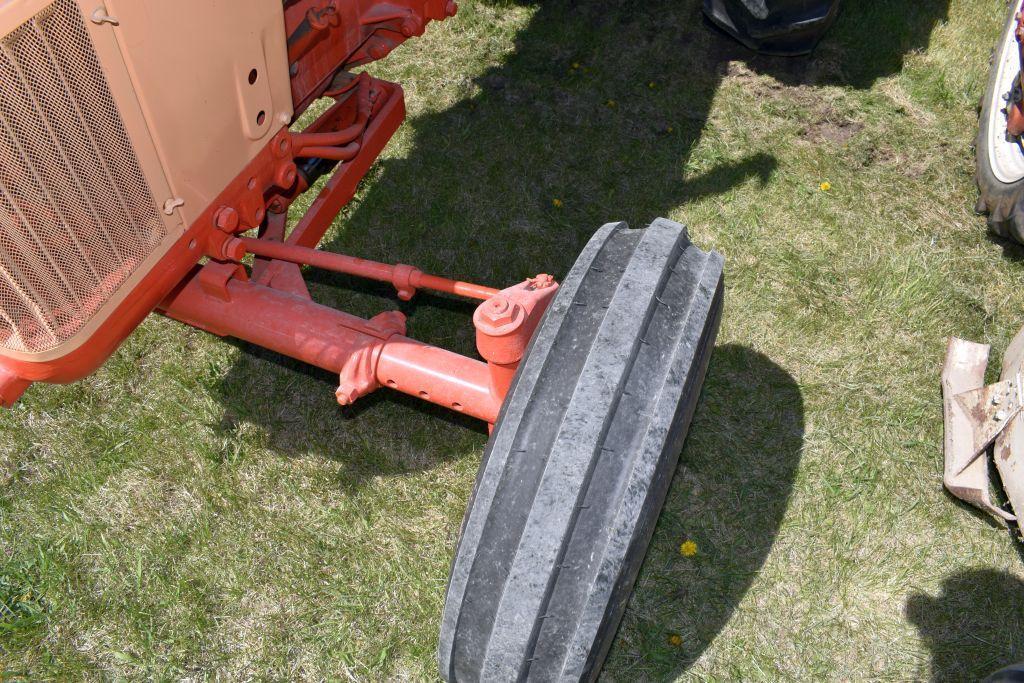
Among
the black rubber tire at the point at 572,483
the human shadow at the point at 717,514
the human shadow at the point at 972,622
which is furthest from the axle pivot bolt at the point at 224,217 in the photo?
the human shadow at the point at 972,622

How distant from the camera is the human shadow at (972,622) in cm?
240

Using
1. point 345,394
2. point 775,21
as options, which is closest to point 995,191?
point 775,21

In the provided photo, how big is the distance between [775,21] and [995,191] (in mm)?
1228

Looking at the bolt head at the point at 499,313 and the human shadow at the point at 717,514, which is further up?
the bolt head at the point at 499,313

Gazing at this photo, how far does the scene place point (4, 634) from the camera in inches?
96.9

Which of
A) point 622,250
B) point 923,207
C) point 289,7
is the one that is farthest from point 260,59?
point 923,207

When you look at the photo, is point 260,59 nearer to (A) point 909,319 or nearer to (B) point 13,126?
(B) point 13,126

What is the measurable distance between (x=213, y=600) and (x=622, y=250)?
5.39 feet

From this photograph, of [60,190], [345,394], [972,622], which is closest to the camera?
[60,190]

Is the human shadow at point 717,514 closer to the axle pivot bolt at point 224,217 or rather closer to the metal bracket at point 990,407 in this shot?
the metal bracket at point 990,407

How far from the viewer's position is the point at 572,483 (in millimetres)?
1645

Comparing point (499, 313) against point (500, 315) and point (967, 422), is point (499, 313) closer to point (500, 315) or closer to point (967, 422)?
point (500, 315)

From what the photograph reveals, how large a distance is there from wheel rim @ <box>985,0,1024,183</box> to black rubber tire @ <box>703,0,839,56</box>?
74 centimetres

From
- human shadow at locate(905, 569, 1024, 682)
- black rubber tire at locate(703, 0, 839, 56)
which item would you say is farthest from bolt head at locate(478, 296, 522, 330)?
black rubber tire at locate(703, 0, 839, 56)
